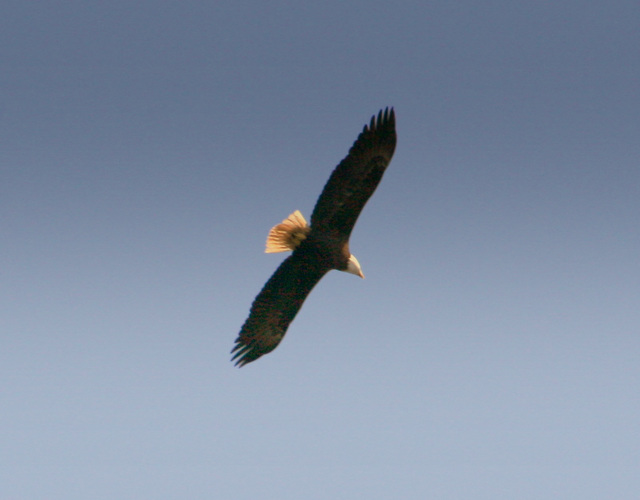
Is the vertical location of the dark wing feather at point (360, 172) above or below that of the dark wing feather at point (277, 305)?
above

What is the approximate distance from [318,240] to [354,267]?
0.80m

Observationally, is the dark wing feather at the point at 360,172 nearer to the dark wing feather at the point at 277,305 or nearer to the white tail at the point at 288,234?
the white tail at the point at 288,234

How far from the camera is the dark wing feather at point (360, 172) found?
13.1 meters

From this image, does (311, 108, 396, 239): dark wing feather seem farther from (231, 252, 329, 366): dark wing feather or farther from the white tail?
(231, 252, 329, 366): dark wing feather

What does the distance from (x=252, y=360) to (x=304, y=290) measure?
131 cm

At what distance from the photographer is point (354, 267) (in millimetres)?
14750

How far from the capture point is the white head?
14708 mm

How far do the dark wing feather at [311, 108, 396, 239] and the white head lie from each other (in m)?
1.04

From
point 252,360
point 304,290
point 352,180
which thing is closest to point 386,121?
point 352,180

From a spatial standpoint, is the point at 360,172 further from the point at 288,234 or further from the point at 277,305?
the point at 277,305

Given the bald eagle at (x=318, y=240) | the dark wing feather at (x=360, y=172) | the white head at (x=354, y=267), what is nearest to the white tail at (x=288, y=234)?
the bald eagle at (x=318, y=240)

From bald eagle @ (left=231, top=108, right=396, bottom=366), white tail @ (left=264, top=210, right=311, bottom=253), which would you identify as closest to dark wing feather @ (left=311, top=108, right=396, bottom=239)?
bald eagle @ (left=231, top=108, right=396, bottom=366)

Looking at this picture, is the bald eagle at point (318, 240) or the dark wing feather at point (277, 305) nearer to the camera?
the bald eagle at point (318, 240)

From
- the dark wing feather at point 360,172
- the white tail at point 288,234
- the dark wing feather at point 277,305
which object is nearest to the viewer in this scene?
the dark wing feather at point 360,172
